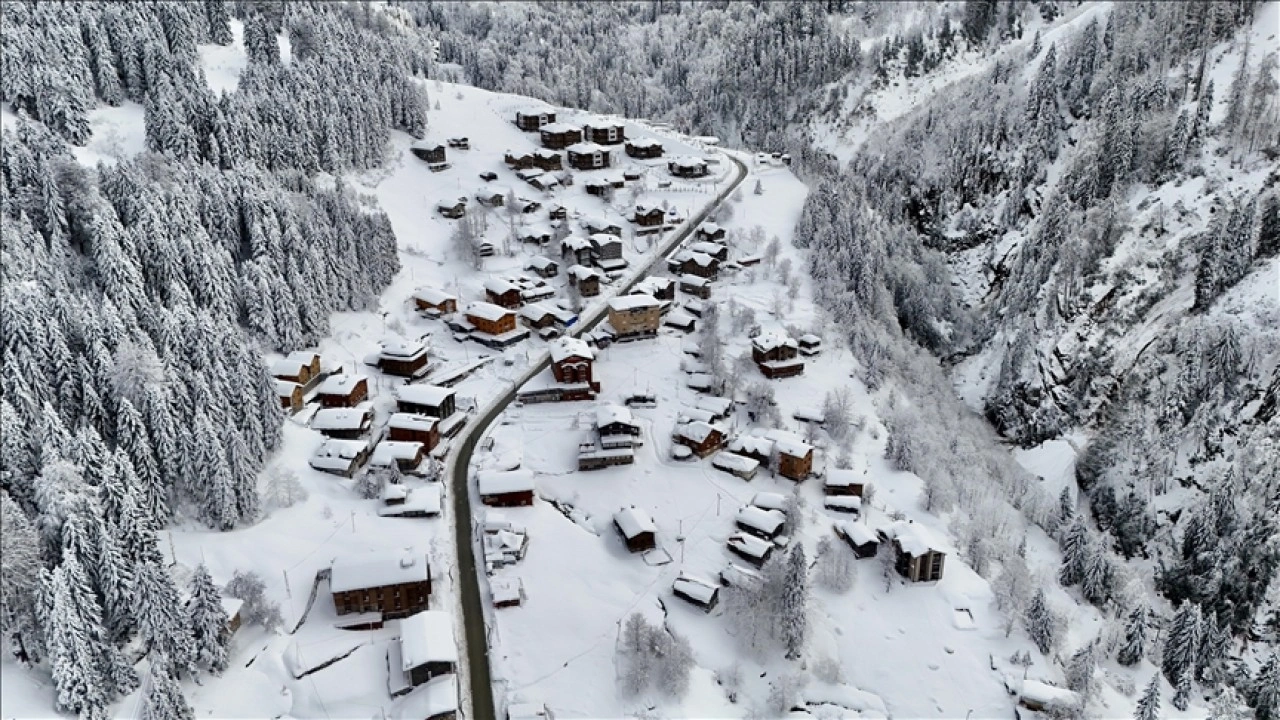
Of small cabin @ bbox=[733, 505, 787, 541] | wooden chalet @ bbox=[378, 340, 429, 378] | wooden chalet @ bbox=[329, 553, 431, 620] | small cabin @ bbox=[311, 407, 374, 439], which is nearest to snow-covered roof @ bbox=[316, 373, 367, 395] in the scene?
small cabin @ bbox=[311, 407, 374, 439]

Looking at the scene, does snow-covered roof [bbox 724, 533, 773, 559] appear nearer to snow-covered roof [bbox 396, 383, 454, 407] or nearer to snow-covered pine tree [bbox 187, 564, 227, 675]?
snow-covered roof [bbox 396, 383, 454, 407]

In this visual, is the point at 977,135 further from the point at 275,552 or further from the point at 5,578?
the point at 5,578

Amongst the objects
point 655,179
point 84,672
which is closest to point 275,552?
point 84,672

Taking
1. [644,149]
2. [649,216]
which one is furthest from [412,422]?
[644,149]

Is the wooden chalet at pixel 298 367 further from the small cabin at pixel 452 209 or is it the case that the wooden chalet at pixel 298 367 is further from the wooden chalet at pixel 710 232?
the wooden chalet at pixel 710 232

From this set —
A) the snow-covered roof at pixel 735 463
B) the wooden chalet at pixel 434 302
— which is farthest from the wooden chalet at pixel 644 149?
A: the snow-covered roof at pixel 735 463
